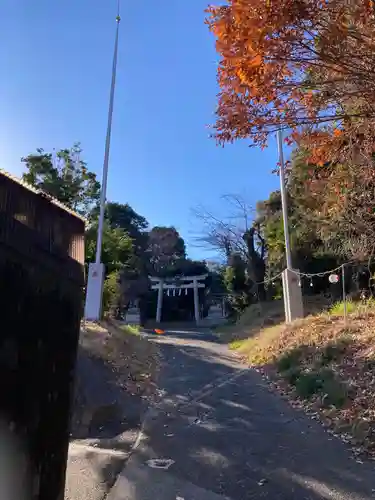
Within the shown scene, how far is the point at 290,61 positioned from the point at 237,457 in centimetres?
450

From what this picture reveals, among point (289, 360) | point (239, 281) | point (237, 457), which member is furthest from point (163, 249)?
point (237, 457)

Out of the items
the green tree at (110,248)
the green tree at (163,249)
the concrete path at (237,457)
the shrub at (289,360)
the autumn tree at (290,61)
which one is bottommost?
the concrete path at (237,457)

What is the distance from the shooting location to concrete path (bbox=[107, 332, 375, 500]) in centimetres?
438

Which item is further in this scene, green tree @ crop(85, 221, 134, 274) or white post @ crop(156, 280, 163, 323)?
white post @ crop(156, 280, 163, 323)

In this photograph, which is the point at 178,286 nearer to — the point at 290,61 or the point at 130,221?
the point at 130,221

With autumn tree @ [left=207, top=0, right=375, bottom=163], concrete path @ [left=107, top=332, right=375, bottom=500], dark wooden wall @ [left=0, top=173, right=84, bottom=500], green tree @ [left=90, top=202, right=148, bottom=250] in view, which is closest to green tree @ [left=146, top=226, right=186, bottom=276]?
green tree @ [left=90, top=202, right=148, bottom=250]

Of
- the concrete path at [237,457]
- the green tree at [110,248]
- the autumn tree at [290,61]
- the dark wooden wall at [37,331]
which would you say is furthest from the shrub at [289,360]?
the green tree at [110,248]

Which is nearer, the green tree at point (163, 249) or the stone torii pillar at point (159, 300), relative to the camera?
the stone torii pillar at point (159, 300)

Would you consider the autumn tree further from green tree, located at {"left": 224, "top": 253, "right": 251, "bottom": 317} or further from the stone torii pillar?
the stone torii pillar

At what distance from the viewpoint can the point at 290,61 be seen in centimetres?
527

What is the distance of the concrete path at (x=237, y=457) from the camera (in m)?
4.38

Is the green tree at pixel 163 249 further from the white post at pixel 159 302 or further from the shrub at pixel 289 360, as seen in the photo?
the shrub at pixel 289 360

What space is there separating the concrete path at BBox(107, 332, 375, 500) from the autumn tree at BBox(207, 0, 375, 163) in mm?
3796

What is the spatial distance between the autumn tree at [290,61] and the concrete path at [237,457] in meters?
3.80
